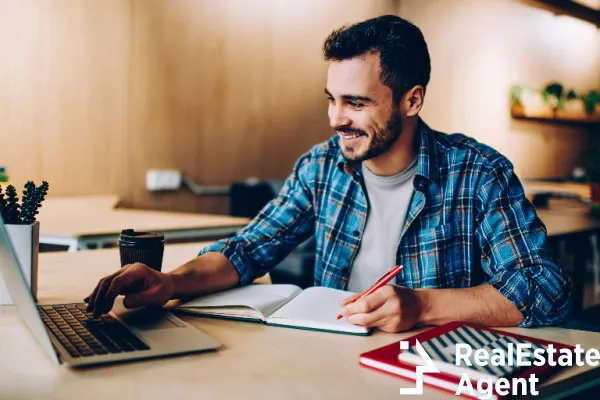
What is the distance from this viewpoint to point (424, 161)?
155 centimetres

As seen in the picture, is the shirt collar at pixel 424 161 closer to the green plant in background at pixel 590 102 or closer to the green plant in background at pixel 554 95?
the green plant in background at pixel 554 95

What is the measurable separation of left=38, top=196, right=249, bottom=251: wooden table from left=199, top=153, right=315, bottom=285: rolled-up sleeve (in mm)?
803

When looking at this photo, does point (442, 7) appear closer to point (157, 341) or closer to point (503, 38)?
point (503, 38)

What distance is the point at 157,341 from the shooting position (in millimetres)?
946

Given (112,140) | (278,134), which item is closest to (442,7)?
(278,134)

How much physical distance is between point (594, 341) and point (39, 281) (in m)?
1.18

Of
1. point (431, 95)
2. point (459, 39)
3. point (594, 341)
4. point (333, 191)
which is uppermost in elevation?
point (459, 39)

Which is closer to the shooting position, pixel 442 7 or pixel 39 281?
pixel 39 281

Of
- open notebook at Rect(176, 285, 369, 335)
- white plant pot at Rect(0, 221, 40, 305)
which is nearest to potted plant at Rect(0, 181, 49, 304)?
white plant pot at Rect(0, 221, 40, 305)

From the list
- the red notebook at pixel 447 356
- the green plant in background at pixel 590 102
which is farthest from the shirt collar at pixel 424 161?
the green plant in background at pixel 590 102

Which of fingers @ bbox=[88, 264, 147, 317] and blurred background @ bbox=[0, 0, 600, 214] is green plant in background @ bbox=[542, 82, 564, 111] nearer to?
blurred background @ bbox=[0, 0, 600, 214]

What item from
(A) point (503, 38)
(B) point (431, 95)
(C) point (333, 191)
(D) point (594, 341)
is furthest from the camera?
(A) point (503, 38)

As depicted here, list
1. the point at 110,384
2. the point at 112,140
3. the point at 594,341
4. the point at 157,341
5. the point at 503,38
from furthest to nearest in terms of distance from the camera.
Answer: the point at 503,38
the point at 112,140
the point at 594,341
the point at 157,341
the point at 110,384

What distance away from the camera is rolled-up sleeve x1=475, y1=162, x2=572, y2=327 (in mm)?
1200
